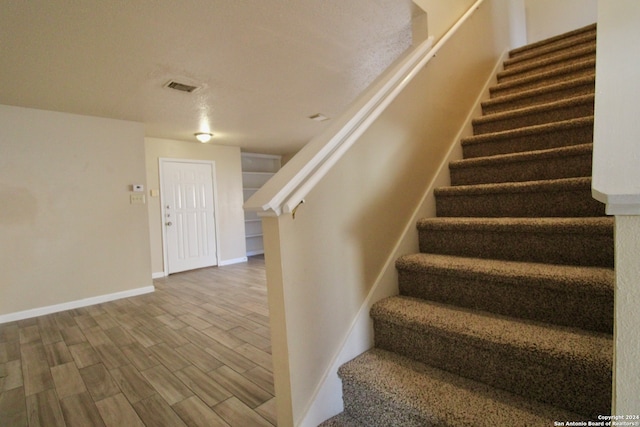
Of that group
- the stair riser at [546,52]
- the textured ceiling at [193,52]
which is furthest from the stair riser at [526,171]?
the stair riser at [546,52]

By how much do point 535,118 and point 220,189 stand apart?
5.01 m

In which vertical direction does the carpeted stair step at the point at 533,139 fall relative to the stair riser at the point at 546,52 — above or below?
below

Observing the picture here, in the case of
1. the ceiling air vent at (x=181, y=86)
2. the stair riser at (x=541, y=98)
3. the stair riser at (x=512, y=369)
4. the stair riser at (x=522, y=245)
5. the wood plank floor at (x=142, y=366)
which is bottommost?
the wood plank floor at (x=142, y=366)

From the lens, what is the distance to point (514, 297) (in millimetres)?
1169

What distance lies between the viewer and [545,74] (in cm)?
230

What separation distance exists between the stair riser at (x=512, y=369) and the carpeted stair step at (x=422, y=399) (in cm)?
3

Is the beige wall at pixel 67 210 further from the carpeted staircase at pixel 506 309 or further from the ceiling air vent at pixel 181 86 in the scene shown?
the carpeted staircase at pixel 506 309

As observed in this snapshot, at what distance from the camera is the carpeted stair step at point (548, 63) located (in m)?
2.33

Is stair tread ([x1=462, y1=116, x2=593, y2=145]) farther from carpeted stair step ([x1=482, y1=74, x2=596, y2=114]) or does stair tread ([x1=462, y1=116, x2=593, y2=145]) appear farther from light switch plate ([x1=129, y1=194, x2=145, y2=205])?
Answer: light switch plate ([x1=129, y1=194, x2=145, y2=205])

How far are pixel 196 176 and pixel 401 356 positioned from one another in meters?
4.97

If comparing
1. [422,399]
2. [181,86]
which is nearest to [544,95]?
[422,399]

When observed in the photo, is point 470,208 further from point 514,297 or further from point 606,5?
point 606,5

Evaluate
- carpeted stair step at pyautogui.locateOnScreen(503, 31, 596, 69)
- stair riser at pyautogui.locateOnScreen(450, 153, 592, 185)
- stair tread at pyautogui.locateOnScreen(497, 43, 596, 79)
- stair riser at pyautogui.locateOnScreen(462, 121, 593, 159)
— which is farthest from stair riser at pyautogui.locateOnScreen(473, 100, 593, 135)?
carpeted stair step at pyautogui.locateOnScreen(503, 31, 596, 69)

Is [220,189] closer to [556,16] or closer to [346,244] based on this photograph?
[346,244]
